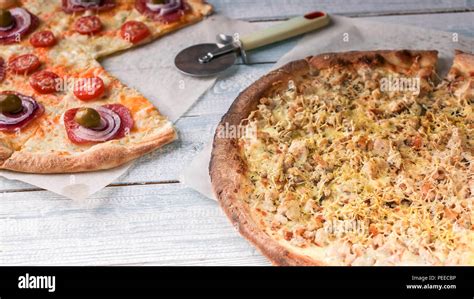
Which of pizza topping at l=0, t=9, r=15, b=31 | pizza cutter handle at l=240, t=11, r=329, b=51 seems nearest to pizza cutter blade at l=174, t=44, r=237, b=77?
pizza cutter handle at l=240, t=11, r=329, b=51

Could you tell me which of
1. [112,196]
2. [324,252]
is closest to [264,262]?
[324,252]

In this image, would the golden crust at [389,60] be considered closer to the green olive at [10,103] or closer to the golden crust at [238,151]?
the golden crust at [238,151]

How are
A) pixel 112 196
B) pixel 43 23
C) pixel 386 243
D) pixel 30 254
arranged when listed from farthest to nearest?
pixel 43 23 → pixel 112 196 → pixel 30 254 → pixel 386 243

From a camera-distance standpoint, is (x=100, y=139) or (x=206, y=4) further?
(x=206, y=4)

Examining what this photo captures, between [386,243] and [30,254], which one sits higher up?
[386,243]

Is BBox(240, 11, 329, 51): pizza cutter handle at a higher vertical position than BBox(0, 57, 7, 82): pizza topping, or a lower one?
higher

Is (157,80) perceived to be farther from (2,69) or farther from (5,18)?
(5,18)

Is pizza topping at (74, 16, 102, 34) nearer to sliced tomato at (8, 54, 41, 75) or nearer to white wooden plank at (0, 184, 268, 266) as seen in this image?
sliced tomato at (8, 54, 41, 75)

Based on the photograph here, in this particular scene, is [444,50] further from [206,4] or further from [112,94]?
[112,94]
